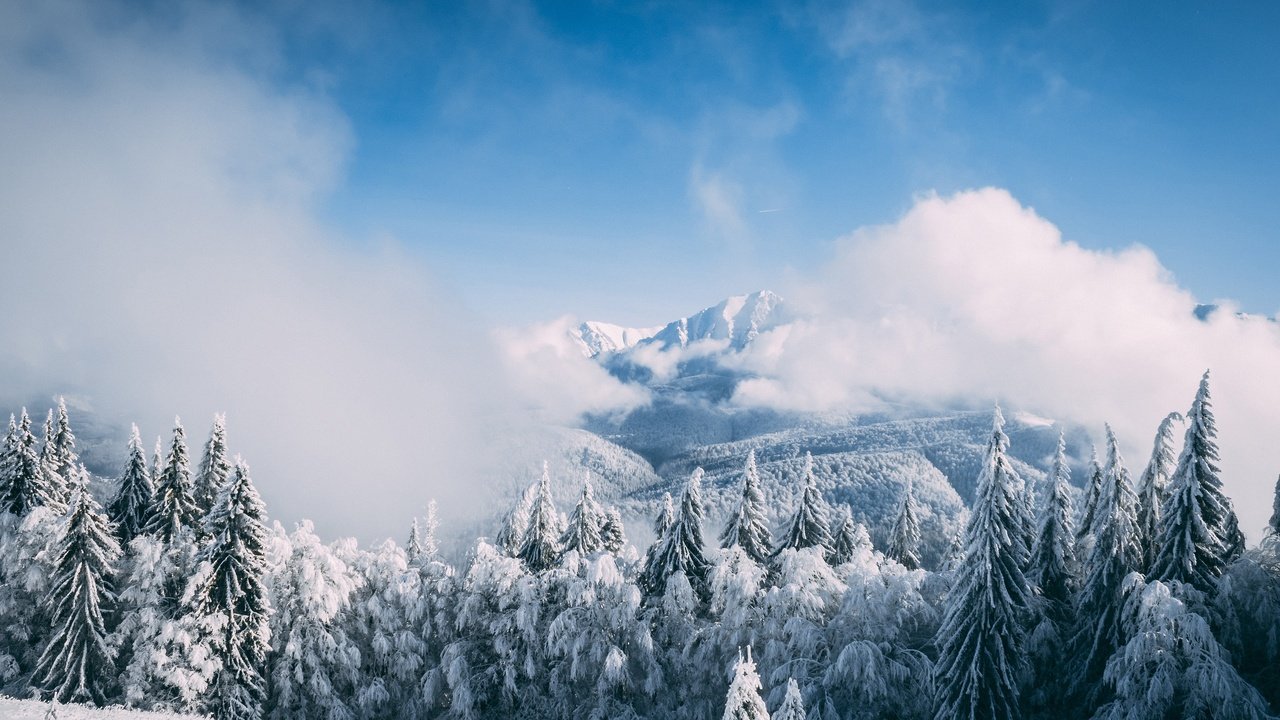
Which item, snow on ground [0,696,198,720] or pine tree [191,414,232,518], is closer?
snow on ground [0,696,198,720]

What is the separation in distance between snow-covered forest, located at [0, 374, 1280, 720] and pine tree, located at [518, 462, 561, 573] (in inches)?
6.2

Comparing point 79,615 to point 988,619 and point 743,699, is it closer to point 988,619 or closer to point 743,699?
point 743,699

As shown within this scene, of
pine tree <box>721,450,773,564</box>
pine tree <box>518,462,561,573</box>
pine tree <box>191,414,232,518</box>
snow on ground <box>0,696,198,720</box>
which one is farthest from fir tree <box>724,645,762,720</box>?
pine tree <box>191,414,232,518</box>

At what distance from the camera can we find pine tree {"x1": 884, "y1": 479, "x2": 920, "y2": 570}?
4994 centimetres

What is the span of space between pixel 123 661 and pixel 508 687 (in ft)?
66.4

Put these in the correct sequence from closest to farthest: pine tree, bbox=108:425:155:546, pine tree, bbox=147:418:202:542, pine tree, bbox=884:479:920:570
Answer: pine tree, bbox=147:418:202:542, pine tree, bbox=108:425:155:546, pine tree, bbox=884:479:920:570

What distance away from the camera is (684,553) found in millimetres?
32438

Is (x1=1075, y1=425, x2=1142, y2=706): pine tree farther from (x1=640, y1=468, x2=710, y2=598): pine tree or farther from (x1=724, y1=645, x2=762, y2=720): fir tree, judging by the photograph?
(x1=640, y1=468, x2=710, y2=598): pine tree

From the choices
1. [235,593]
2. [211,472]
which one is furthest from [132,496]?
[235,593]

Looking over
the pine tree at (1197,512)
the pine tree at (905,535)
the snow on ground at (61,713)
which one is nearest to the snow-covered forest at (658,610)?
the pine tree at (1197,512)

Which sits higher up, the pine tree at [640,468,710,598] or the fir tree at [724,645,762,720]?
the pine tree at [640,468,710,598]

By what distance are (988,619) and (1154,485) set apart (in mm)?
10514

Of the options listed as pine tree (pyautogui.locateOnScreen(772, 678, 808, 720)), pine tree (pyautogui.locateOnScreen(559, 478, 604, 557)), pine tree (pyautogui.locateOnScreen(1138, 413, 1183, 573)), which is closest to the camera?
pine tree (pyautogui.locateOnScreen(772, 678, 808, 720))

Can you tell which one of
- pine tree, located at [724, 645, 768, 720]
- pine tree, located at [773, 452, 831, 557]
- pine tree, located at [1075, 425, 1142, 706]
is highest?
pine tree, located at [773, 452, 831, 557]
